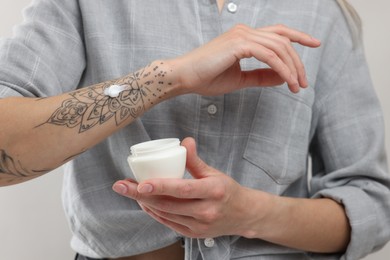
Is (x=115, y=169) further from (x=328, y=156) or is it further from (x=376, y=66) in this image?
(x=376, y=66)

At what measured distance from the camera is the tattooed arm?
813mm

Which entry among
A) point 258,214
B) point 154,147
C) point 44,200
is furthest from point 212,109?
point 44,200

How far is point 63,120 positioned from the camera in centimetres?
83

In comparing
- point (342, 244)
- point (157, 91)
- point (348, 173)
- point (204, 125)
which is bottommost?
point (342, 244)

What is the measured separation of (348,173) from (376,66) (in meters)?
0.57

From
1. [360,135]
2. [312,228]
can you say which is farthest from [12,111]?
[360,135]

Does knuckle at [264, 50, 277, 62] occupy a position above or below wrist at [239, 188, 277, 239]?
above

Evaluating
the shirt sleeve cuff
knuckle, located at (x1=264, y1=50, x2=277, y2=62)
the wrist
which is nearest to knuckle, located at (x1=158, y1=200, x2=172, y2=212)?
the wrist

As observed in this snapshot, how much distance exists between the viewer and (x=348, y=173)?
1097 mm

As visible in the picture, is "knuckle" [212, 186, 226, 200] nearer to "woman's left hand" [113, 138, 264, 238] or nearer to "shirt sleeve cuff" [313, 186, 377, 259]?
"woman's left hand" [113, 138, 264, 238]

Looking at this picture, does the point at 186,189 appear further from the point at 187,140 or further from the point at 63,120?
the point at 63,120

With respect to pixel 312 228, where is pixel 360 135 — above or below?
above

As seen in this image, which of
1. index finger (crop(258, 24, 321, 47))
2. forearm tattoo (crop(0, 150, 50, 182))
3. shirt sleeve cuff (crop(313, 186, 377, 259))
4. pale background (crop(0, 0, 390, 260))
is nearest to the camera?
forearm tattoo (crop(0, 150, 50, 182))

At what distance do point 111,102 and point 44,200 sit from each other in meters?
0.69
